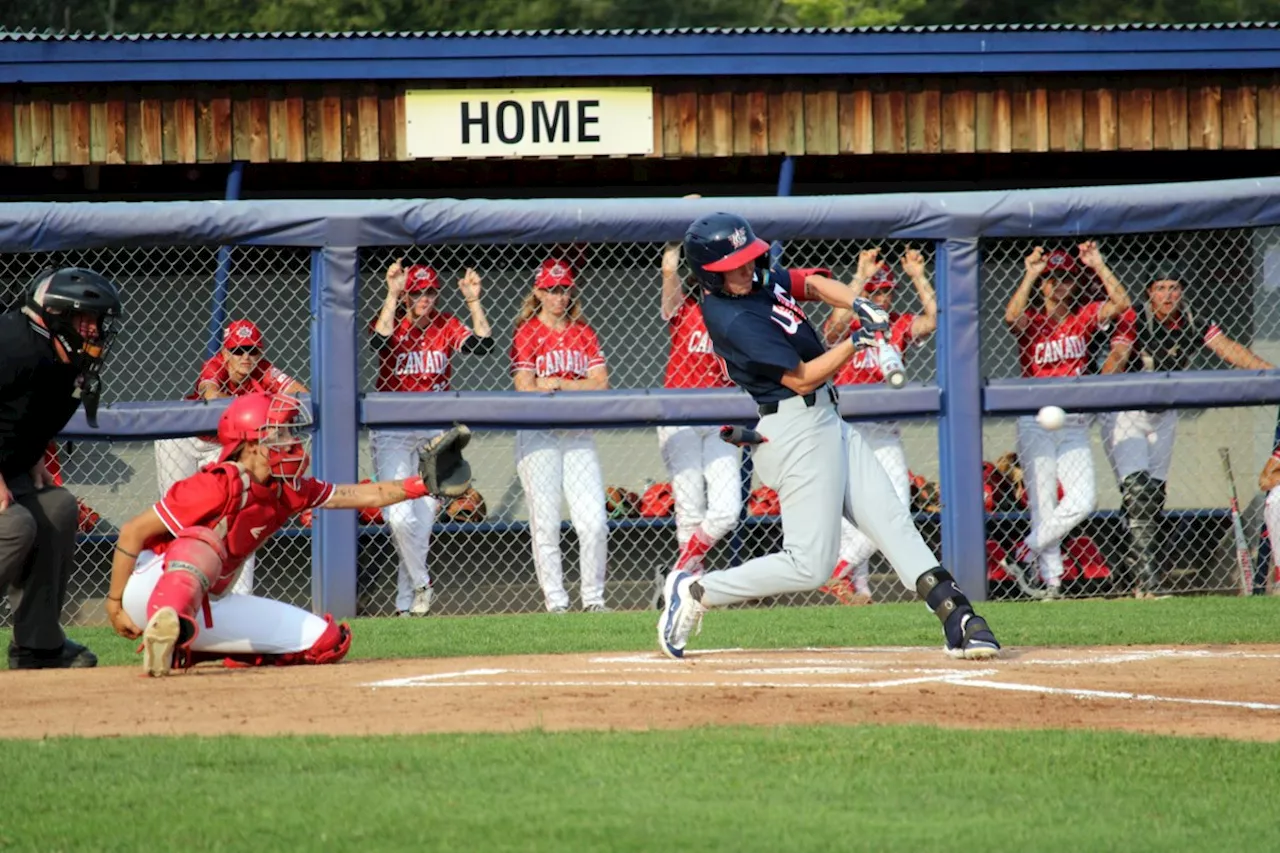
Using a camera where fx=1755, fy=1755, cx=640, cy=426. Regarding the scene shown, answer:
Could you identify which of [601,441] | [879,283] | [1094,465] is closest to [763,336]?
[879,283]

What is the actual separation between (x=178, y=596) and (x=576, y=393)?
340 centimetres

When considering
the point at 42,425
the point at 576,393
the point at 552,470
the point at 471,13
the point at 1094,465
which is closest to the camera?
the point at 42,425

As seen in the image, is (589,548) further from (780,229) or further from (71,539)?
(71,539)

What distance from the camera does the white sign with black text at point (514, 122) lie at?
38.1ft

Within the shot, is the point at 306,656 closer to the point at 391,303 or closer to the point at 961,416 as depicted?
the point at 391,303

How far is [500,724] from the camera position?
520 cm

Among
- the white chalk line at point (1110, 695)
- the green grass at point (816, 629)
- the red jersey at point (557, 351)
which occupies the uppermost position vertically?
the red jersey at point (557, 351)

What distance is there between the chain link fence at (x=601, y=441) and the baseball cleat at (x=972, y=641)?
9.36 ft

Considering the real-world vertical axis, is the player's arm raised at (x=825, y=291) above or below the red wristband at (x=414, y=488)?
above

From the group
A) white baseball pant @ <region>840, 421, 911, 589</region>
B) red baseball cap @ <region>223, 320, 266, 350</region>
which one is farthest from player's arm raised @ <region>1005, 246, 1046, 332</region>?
red baseball cap @ <region>223, 320, 266, 350</region>

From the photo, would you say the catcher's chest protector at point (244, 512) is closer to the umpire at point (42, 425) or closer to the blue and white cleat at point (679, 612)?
the umpire at point (42, 425)

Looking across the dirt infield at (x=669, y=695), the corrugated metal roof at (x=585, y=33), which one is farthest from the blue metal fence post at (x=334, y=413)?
the corrugated metal roof at (x=585, y=33)

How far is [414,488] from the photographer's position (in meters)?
6.65

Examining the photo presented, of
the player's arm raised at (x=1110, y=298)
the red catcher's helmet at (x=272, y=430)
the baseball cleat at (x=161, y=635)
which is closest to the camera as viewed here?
the baseball cleat at (x=161, y=635)
